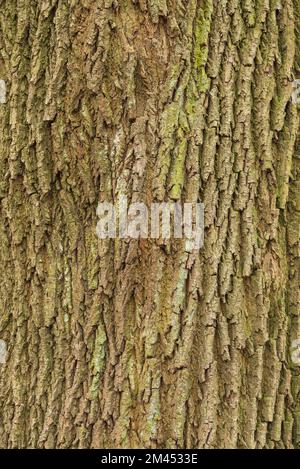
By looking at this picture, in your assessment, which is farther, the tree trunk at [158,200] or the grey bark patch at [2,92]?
the grey bark patch at [2,92]

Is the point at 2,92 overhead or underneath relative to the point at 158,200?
overhead

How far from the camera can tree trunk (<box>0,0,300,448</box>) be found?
2359mm

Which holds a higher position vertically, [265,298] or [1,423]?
[265,298]

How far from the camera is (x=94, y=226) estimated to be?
2.42m

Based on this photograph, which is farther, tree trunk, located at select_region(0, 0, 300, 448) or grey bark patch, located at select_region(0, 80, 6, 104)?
grey bark patch, located at select_region(0, 80, 6, 104)

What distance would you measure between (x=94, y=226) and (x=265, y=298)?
26.4 inches

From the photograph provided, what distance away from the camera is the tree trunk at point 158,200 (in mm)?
2359

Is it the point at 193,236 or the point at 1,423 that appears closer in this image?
the point at 193,236

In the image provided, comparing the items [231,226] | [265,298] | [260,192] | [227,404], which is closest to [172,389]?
[227,404]

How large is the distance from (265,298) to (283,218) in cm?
30

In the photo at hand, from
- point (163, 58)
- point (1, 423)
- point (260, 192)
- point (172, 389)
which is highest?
point (163, 58)

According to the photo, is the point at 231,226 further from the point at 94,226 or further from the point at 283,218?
the point at 94,226

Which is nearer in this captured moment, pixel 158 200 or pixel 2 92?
pixel 158 200

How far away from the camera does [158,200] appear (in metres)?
2.37
